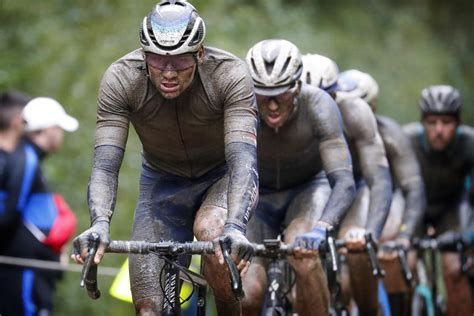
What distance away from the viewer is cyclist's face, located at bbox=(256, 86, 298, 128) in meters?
9.30

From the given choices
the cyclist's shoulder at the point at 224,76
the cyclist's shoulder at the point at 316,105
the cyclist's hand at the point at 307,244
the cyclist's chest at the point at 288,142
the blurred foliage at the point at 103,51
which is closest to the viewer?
the cyclist's shoulder at the point at 224,76

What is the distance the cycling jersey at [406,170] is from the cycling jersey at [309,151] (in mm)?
2028

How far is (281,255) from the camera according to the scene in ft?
27.5

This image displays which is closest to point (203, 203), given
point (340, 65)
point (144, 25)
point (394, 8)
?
point (144, 25)

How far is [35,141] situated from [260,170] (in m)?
2.35

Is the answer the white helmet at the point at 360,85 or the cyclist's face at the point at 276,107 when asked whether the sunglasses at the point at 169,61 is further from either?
the white helmet at the point at 360,85

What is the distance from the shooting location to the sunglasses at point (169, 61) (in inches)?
298

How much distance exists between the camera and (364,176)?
10.6 m

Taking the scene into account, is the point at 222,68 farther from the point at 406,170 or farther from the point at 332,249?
the point at 406,170

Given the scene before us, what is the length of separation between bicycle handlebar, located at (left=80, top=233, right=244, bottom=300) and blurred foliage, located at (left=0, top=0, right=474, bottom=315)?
30.1 feet

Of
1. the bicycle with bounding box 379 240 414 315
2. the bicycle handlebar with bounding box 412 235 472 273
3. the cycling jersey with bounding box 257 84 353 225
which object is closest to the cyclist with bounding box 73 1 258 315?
the cycling jersey with bounding box 257 84 353 225

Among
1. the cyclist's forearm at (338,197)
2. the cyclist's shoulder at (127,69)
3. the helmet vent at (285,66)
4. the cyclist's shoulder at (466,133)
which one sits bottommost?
the cyclist's forearm at (338,197)

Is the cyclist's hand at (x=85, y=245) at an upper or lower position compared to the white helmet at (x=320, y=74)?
lower

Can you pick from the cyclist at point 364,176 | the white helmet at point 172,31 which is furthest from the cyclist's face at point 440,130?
the white helmet at point 172,31
